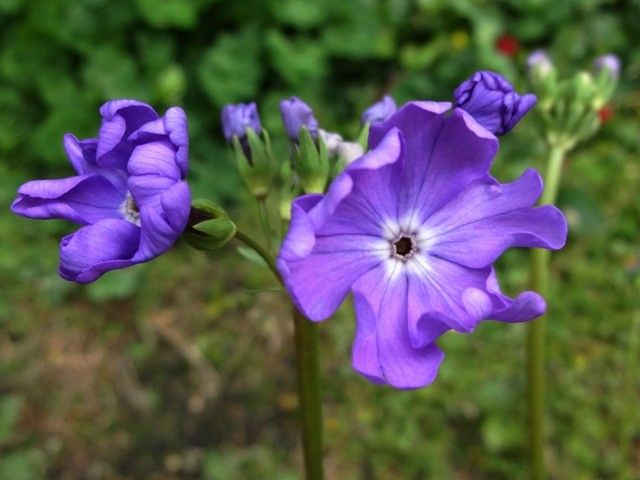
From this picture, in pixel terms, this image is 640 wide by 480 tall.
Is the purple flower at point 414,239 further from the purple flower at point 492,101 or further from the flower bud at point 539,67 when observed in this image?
the flower bud at point 539,67

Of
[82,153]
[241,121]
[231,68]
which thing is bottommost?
[82,153]

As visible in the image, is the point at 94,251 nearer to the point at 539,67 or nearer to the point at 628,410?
the point at 539,67

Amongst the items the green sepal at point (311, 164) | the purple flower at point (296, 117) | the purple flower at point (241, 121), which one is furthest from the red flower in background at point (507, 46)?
the green sepal at point (311, 164)

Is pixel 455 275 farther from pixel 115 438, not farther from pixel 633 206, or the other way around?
pixel 633 206

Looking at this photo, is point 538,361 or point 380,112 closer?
point 380,112

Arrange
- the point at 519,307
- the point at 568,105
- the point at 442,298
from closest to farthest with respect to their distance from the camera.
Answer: the point at 519,307
the point at 442,298
the point at 568,105

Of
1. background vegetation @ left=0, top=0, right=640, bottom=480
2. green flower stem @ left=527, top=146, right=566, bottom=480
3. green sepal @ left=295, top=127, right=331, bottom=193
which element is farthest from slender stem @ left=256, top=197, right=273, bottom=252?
background vegetation @ left=0, top=0, right=640, bottom=480

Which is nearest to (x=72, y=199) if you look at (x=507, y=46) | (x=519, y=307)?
(x=519, y=307)

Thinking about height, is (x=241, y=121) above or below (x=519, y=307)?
above
